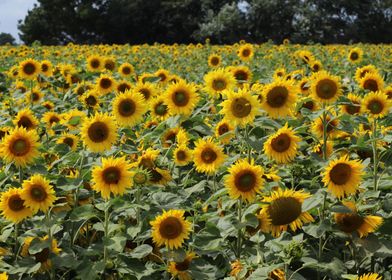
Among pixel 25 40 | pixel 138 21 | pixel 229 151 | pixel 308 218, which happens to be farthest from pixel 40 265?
pixel 25 40

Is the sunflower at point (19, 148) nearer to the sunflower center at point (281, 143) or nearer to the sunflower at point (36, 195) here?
the sunflower at point (36, 195)

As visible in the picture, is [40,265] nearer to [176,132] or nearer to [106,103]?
[176,132]

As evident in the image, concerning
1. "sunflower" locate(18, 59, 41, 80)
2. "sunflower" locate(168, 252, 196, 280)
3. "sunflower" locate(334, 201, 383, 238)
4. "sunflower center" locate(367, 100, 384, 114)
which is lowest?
"sunflower" locate(168, 252, 196, 280)

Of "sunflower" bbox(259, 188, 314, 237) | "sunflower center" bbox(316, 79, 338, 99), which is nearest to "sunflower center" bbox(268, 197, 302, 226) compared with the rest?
"sunflower" bbox(259, 188, 314, 237)

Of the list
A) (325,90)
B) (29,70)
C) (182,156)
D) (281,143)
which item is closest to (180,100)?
(182,156)

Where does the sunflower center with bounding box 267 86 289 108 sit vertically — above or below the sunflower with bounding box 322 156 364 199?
above

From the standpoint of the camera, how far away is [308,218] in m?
3.29

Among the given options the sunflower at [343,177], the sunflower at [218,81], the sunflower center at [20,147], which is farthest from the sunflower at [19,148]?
the sunflower at [343,177]

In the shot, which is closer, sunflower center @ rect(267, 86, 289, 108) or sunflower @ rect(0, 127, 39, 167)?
sunflower @ rect(0, 127, 39, 167)

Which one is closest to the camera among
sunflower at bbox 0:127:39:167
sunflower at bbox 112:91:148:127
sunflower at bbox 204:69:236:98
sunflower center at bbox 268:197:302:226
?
sunflower center at bbox 268:197:302:226

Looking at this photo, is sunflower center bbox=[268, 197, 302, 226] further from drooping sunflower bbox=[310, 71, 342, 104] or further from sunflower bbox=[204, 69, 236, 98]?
sunflower bbox=[204, 69, 236, 98]

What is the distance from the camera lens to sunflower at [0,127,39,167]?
3.58 m

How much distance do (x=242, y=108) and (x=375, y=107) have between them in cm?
92

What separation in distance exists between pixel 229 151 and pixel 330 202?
56.0 inches
